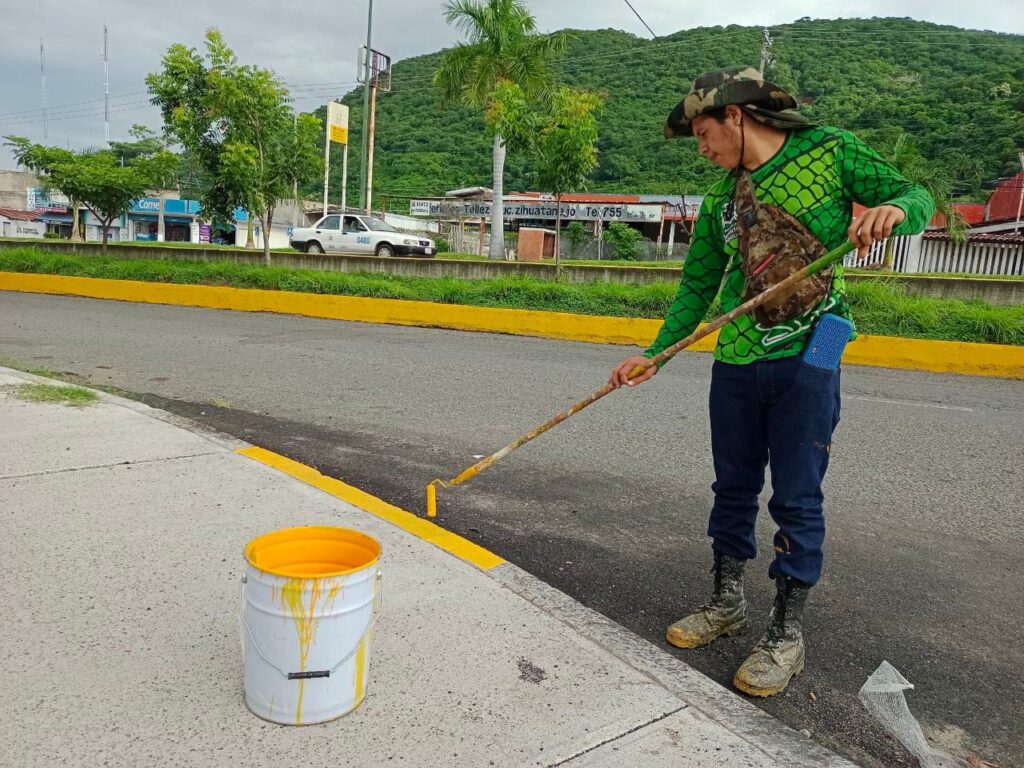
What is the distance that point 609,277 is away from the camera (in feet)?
47.9

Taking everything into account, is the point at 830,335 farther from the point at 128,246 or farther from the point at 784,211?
the point at 128,246

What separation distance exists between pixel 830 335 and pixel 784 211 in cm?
38

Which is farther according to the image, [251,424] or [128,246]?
[128,246]

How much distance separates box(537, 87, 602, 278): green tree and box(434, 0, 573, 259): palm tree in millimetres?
5348

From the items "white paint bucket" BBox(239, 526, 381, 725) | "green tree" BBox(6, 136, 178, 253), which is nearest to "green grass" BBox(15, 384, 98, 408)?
"white paint bucket" BBox(239, 526, 381, 725)

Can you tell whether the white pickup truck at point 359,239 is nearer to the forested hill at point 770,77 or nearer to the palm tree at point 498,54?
the palm tree at point 498,54

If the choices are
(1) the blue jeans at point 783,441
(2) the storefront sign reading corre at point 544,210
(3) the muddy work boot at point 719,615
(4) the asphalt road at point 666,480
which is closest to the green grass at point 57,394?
(4) the asphalt road at point 666,480

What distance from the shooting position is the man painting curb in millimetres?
2252

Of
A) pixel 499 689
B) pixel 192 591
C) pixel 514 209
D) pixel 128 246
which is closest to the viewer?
pixel 499 689

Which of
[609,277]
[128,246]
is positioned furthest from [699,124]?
[128,246]

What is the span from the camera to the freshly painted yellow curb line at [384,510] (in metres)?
3.07

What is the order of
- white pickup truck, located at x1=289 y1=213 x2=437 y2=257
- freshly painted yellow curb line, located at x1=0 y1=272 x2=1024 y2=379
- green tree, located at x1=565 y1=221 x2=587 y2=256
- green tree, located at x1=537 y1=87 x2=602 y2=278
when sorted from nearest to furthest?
freshly painted yellow curb line, located at x1=0 y1=272 x2=1024 y2=379, green tree, located at x1=537 y1=87 x2=602 y2=278, white pickup truck, located at x1=289 y1=213 x2=437 y2=257, green tree, located at x1=565 y1=221 x2=587 y2=256

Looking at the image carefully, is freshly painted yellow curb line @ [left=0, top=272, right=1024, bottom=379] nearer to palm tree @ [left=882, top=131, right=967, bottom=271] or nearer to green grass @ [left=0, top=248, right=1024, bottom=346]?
green grass @ [left=0, top=248, right=1024, bottom=346]

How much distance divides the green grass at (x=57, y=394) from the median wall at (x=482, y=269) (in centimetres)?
986
